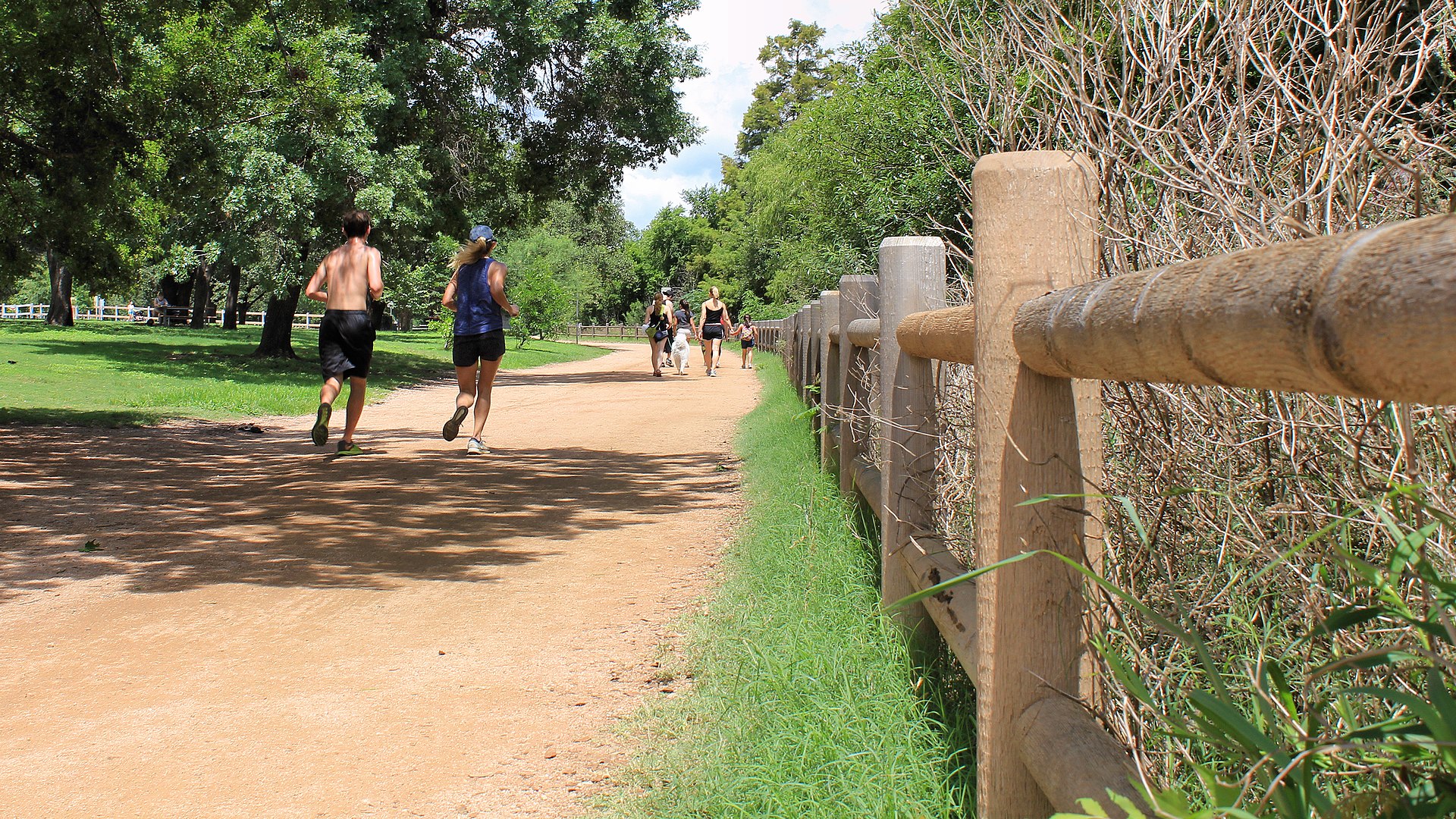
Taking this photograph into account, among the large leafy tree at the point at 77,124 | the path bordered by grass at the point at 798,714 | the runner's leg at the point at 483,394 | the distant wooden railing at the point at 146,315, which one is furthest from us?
the distant wooden railing at the point at 146,315

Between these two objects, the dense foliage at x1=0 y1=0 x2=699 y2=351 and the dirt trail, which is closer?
the dirt trail

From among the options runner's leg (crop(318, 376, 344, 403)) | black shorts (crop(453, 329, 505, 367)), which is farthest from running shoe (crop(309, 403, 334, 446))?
black shorts (crop(453, 329, 505, 367))

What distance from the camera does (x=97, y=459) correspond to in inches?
379

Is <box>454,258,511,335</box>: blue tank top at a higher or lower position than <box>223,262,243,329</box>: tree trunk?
lower

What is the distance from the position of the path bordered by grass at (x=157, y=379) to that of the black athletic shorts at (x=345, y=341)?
4.20 meters

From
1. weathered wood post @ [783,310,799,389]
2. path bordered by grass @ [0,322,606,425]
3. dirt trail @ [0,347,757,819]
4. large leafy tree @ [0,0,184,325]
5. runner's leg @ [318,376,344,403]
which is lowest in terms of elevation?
dirt trail @ [0,347,757,819]

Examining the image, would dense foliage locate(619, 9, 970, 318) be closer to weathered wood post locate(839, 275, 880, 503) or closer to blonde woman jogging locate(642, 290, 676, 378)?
weathered wood post locate(839, 275, 880, 503)

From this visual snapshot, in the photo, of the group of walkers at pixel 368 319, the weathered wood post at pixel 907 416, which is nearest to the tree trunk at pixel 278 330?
the group of walkers at pixel 368 319

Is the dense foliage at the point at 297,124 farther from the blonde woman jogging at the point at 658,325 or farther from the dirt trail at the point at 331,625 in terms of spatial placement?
the dirt trail at the point at 331,625

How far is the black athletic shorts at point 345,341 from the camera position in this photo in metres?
9.32

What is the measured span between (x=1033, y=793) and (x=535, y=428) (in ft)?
36.5

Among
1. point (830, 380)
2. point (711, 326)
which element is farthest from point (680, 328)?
point (830, 380)

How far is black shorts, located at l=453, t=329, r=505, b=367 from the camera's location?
32.3 feet

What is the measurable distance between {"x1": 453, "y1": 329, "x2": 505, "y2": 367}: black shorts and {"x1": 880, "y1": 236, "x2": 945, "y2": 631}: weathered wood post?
620 centimetres
